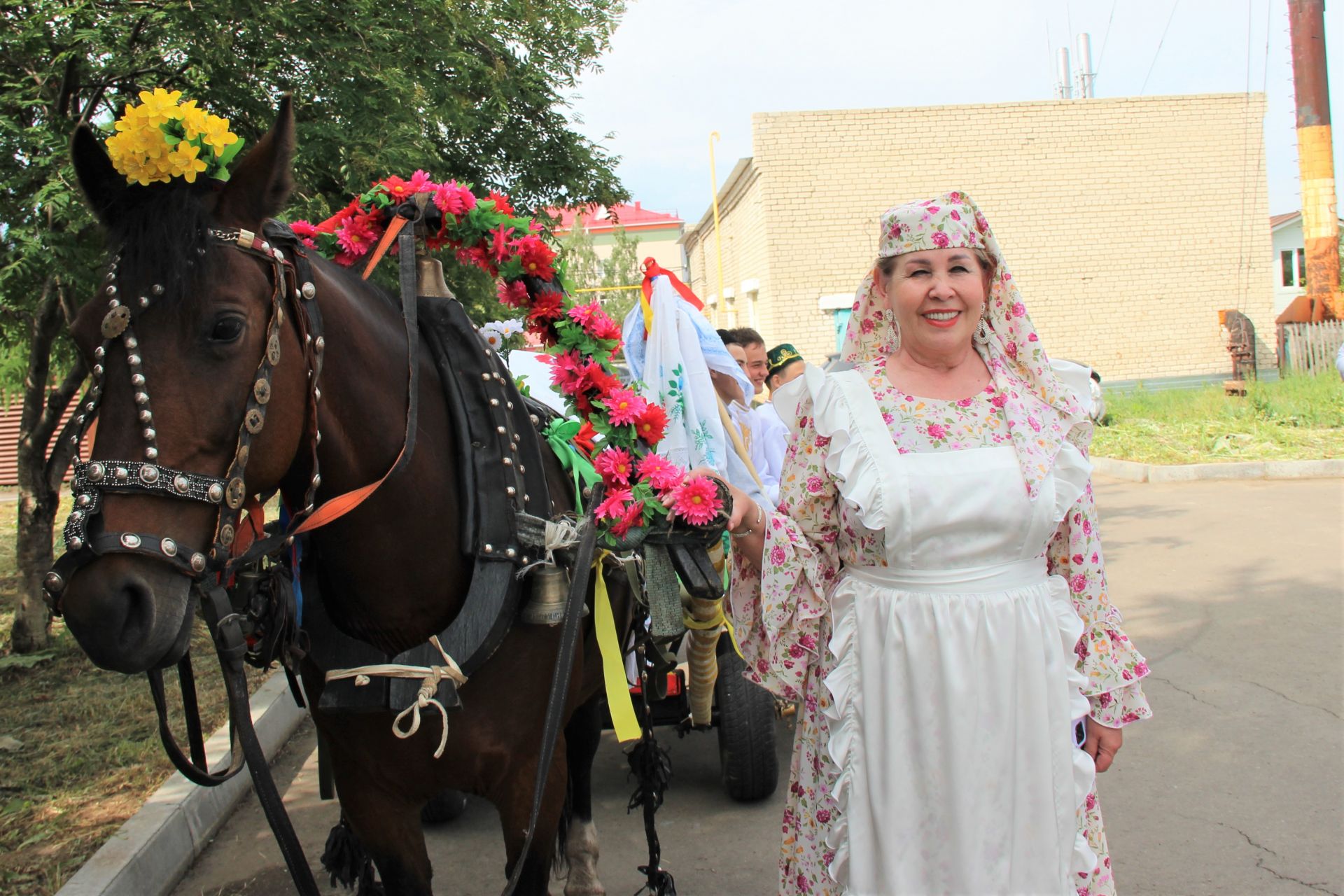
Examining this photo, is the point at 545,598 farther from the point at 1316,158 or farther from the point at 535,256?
the point at 1316,158

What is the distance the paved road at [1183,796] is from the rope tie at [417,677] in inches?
65.6

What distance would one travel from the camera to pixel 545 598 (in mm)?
2244

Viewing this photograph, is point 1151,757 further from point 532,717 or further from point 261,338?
point 261,338

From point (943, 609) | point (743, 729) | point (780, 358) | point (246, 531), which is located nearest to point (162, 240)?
point (246, 531)

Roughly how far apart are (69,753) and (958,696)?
422cm

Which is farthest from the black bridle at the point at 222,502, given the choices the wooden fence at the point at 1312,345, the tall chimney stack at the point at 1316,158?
the tall chimney stack at the point at 1316,158

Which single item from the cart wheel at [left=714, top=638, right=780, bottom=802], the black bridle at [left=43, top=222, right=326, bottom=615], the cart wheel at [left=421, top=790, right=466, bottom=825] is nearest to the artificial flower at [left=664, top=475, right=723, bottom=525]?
the black bridle at [left=43, top=222, right=326, bottom=615]

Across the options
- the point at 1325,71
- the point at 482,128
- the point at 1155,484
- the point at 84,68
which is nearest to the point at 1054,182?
the point at 1325,71

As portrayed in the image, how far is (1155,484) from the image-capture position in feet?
35.9

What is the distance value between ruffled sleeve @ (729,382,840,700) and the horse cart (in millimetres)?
148

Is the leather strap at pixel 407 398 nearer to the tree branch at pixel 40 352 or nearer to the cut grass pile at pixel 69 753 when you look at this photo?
the cut grass pile at pixel 69 753

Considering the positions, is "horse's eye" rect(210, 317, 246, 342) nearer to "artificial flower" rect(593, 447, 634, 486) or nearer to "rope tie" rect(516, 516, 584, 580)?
"rope tie" rect(516, 516, 584, 580)

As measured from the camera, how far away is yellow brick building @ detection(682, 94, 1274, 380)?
1872cm

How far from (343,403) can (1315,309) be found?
64.0ft
